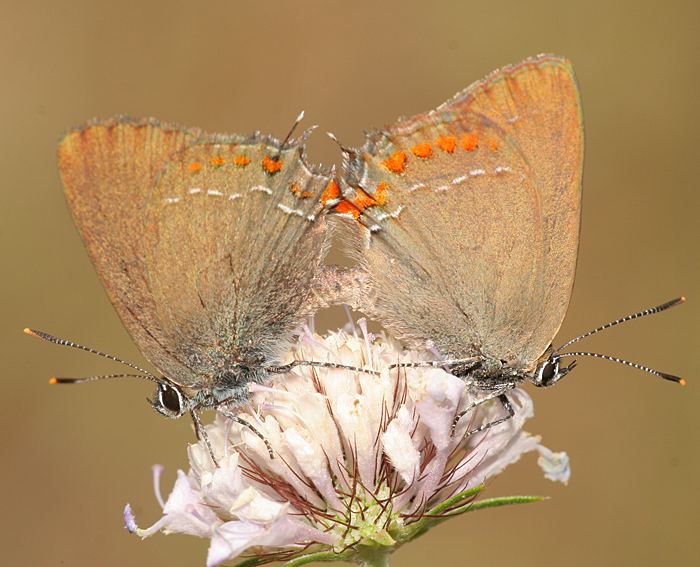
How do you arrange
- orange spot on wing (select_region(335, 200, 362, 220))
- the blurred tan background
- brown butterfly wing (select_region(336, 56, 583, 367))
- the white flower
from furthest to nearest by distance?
the blurred tan background, orange spot on wing (select_region(335, 200, 362, 220)), brown butterfly wing (select_region(336, 56, 583, 367)), the white flower

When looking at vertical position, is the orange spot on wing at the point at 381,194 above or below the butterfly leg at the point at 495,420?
above

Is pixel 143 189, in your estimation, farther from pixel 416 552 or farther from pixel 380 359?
pixel 416 552

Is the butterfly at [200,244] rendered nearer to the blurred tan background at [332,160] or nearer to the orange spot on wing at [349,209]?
the orange spot on wing at [349,209]

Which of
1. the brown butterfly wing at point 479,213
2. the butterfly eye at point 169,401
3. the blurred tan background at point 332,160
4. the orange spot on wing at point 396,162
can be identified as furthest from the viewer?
the blurred tan background at point 332,160

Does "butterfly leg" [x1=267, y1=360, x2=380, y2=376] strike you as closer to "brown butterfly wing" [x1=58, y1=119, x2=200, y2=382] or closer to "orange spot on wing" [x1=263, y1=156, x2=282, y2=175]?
"brown butterfly wing" [x1=58, y1=119, x2=200, y2=382]

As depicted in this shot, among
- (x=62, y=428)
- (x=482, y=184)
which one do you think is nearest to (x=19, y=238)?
(x=62, y=428)

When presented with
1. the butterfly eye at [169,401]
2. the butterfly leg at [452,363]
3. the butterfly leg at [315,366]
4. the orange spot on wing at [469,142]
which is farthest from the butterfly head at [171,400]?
the orange spot on wing at [469,142]

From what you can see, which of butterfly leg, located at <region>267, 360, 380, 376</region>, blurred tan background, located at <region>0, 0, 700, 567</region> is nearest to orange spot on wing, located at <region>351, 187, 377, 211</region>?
butterfly leg, located at <region>267, 360, 380, 376</region>

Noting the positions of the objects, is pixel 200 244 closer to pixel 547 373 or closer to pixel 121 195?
pixel 121 195
